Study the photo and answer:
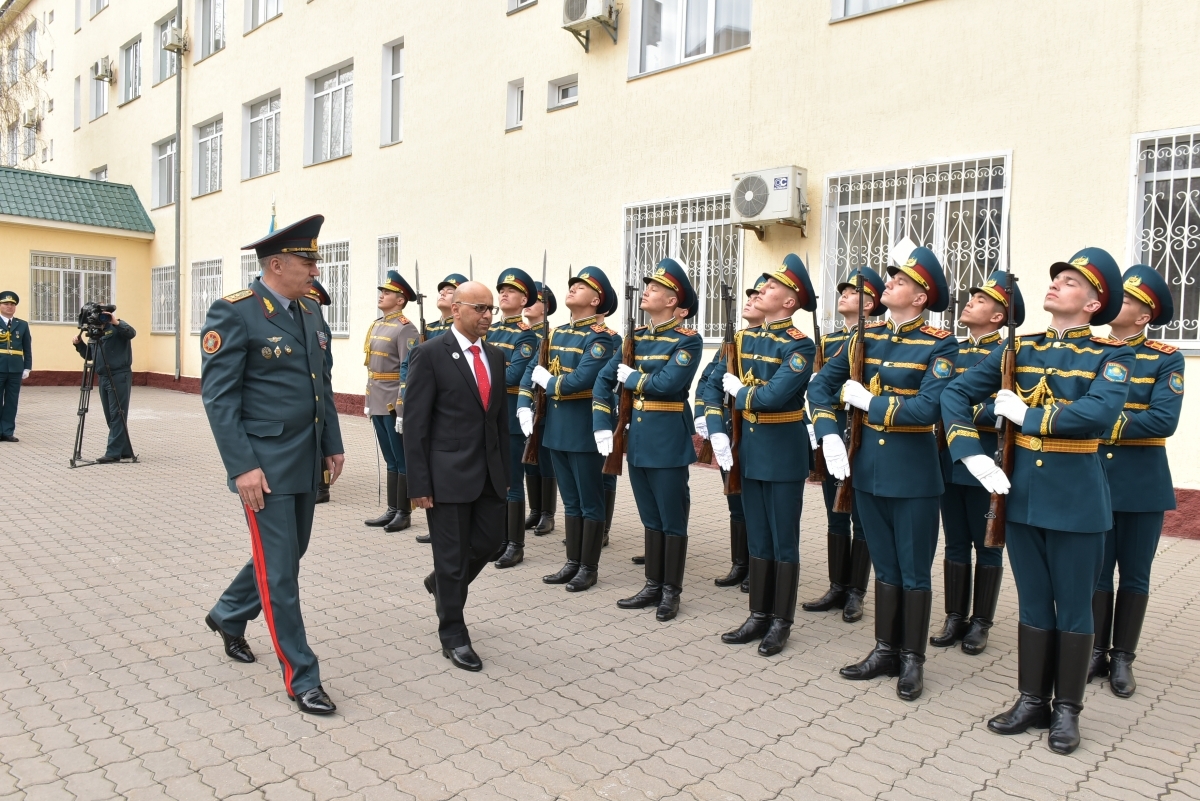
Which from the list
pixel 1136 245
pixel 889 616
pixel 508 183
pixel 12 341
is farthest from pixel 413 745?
pixel 12 341

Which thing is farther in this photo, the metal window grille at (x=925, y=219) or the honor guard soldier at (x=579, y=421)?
the metal window grille at (x=925, y=219)

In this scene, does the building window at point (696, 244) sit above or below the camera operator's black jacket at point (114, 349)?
above

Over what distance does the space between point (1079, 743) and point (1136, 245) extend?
5.10 m

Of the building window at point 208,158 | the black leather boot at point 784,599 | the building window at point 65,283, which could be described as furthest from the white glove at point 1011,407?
the building window at point 65,283

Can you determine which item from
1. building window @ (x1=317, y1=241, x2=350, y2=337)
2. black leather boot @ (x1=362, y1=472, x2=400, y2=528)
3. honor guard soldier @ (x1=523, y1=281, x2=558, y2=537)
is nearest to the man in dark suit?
honor guard soldier @ (x1=523, y1=281, x2=558, y2=537)

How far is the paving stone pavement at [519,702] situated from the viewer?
3.17 m

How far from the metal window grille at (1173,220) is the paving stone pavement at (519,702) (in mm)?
2132

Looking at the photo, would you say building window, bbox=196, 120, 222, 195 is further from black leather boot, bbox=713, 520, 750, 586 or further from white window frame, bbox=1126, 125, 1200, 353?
white window frame, bbox=1126, 125, 1200, 353

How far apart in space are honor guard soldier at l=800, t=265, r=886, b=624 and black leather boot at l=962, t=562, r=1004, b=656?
613 mm

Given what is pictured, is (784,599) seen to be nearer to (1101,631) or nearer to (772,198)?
(1101,631)

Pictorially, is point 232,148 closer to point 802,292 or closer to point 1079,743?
point 802,292

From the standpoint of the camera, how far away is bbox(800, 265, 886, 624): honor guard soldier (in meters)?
5.18

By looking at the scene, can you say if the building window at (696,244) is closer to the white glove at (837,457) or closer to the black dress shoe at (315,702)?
the white glove at (837,457)

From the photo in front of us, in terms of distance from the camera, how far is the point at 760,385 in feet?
15.3
